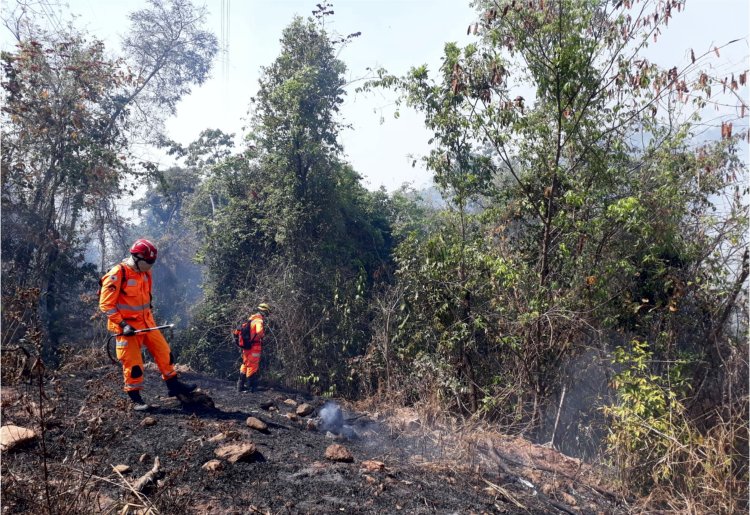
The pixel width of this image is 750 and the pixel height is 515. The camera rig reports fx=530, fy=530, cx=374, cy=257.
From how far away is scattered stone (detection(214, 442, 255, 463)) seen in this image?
406 cm

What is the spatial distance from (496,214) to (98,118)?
8789 millimetres

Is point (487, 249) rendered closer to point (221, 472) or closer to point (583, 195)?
point (583, 195)

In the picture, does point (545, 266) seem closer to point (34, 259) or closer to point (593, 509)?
point (593, 509)

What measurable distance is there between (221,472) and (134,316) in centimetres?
220

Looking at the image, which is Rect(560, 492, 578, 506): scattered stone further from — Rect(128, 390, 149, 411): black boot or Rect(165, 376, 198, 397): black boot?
Rect(128, 390, 149, 411): black boot

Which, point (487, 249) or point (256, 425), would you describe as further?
point (487, 249)

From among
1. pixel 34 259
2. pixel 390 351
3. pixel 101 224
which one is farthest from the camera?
pixel 101 224

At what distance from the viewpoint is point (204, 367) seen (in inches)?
430

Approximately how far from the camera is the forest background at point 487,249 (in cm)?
587

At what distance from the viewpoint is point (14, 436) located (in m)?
3.85

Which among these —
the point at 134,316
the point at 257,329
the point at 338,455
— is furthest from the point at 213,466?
the point at 257,329

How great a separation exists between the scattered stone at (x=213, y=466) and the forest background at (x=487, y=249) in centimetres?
153

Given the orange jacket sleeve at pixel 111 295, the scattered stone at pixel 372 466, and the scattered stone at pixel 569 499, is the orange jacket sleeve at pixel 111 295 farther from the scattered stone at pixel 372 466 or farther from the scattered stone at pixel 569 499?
the scattered stone at pixel 569 499

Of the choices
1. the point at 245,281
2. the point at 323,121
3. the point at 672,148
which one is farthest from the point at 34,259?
the point at 672,148
